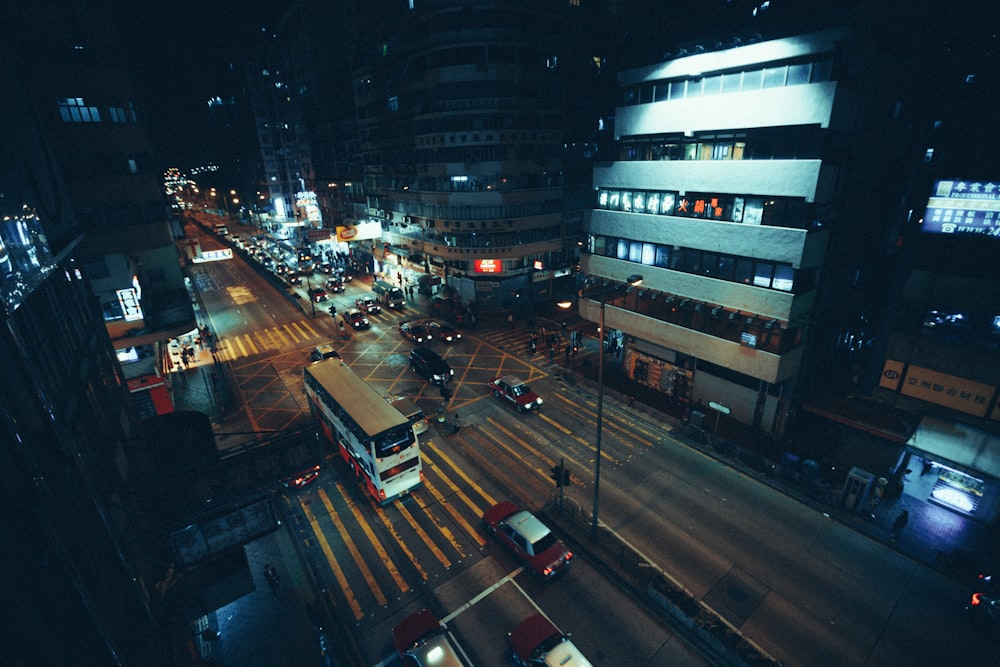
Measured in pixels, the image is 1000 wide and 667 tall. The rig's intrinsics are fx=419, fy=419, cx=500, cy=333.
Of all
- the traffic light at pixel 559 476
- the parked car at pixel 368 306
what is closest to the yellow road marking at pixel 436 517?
the traffic light at pixel 559 476

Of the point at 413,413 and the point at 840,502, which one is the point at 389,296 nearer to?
the point at 413,413

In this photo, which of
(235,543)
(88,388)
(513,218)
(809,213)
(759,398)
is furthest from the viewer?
(513,218)

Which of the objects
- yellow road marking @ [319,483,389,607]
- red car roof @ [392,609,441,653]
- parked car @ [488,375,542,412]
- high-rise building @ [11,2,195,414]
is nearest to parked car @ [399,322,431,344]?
parked car @ [488,375,542,412]

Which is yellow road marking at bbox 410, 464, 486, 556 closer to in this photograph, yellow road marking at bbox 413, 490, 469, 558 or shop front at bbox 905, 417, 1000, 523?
yellow road marking at bbox 413, 490, 469, 558

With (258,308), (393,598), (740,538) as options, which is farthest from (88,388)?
(258,308)

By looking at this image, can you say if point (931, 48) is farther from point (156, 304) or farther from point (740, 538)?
point (156, 304)

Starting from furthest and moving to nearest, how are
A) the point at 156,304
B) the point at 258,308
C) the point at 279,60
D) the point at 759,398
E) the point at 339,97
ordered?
the point at 279,60 → the point at 339,97 → the point at 258,308 → the point at 156,304 → the point at 759,398

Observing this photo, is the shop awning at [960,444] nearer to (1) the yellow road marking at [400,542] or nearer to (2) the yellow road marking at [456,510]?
(2) the yellow road marking at [456,510]
